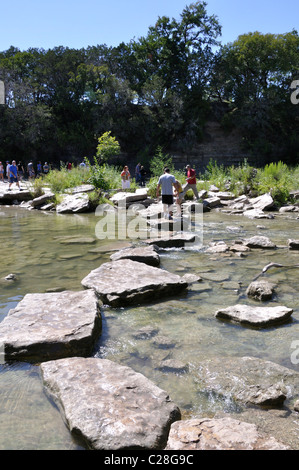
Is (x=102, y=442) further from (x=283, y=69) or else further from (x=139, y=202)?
(x=283, y=69)

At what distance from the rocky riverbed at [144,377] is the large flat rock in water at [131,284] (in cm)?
1

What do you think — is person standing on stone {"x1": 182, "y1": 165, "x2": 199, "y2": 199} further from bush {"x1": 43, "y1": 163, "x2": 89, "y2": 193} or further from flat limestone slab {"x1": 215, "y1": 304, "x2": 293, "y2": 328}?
flat limestone slab {"x1": 215, "y1": 304, "x2": 293, "y2": 328}

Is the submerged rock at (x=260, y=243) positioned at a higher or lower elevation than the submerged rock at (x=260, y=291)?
higher

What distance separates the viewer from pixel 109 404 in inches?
85.0

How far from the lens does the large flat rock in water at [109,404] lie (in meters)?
1.93

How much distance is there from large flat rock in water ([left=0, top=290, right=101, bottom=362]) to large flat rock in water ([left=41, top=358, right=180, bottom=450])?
0.76 feet

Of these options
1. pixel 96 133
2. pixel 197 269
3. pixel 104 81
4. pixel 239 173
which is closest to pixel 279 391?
pixel 197 269

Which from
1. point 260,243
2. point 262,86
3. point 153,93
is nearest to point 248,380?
point 260,243

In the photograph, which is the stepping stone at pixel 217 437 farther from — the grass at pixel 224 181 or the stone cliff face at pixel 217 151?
the stone cliff face at pixel 217 151

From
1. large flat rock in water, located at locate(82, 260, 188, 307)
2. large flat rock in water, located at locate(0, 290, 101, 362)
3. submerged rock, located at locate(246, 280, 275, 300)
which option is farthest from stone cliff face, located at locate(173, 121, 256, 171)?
large flat rock in water, located at locate(0, 290, 101, 362)

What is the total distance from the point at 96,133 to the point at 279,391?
34527 millimetres

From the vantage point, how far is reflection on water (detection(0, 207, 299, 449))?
231 centimetres

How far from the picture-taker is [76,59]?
36.3 m

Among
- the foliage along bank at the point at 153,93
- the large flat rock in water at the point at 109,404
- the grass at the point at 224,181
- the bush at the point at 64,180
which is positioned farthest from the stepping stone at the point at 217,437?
the foliage along bank at the point at 153,93
